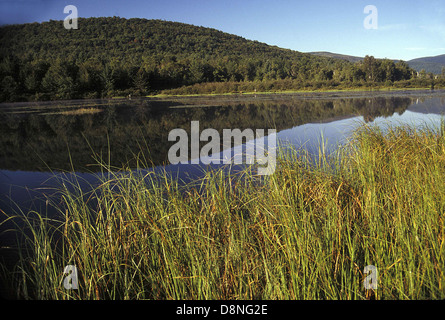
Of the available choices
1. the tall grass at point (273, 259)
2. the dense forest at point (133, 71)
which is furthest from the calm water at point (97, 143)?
the dense forest at point (133, 71)

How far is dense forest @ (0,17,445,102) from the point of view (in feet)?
119

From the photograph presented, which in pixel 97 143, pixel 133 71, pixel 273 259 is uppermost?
pixel 133 71

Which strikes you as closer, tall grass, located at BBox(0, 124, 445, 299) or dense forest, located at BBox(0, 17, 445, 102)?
tall grass, located at BBox(0, 124, 445, 299)

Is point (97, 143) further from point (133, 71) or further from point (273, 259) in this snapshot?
point (133, 71)

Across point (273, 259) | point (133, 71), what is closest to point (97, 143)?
point (273, 259)

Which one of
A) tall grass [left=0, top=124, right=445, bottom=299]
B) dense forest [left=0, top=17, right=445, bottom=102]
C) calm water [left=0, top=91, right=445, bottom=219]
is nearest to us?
tall grass [left=0, top=124, right=445, bottom=299]

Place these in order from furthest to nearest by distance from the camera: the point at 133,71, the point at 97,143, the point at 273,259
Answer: the point at 133,71, the point at 97,143, the point at 273,259

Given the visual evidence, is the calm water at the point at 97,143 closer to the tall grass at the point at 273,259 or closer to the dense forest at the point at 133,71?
the tall grass at the point at 273,259

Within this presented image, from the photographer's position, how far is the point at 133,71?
49.4 metres

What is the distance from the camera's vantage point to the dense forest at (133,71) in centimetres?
3616

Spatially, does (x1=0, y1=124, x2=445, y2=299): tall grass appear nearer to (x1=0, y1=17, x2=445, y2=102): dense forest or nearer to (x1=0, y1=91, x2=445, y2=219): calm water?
(x1=0, y1=91, x2=445, y2=219): calm water

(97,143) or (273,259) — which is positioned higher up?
(97,143)

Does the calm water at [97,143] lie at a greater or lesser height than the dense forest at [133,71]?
lesser

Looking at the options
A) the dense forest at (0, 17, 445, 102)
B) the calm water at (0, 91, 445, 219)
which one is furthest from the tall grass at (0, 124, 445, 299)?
the dense forest at (0, 17, 445, 102)
